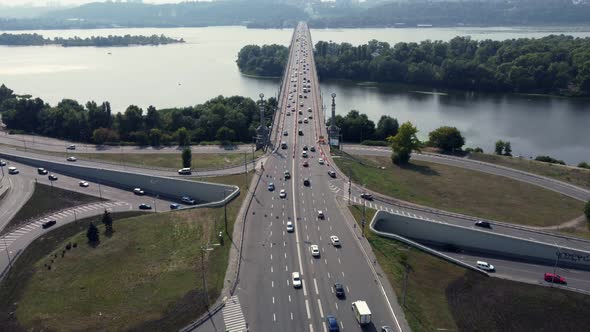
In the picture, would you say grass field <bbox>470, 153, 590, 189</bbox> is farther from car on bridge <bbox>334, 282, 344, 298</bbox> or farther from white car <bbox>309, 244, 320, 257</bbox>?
car on bridge <bbox>334, 282, 344, 298</bbox>

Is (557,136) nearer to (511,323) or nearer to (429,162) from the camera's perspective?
(429,162)

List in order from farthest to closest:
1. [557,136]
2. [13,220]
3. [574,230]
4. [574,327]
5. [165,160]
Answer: [557,136] < [165,160] < [13,220] < [574,230] < [574,327]

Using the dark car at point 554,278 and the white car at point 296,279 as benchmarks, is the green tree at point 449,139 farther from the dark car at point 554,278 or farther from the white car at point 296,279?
the white car at point 296,279

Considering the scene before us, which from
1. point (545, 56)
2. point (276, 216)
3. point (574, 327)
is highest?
point (545, 56)

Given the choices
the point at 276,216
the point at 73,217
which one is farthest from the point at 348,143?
the point at 73,217

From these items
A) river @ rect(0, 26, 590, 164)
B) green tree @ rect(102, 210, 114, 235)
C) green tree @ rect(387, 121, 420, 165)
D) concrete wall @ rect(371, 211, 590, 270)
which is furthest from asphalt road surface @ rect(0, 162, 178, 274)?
river @ rect(0, 26, 590, 164)

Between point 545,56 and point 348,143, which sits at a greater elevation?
point 545,56

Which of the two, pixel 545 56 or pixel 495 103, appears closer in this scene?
pixel 495 103
